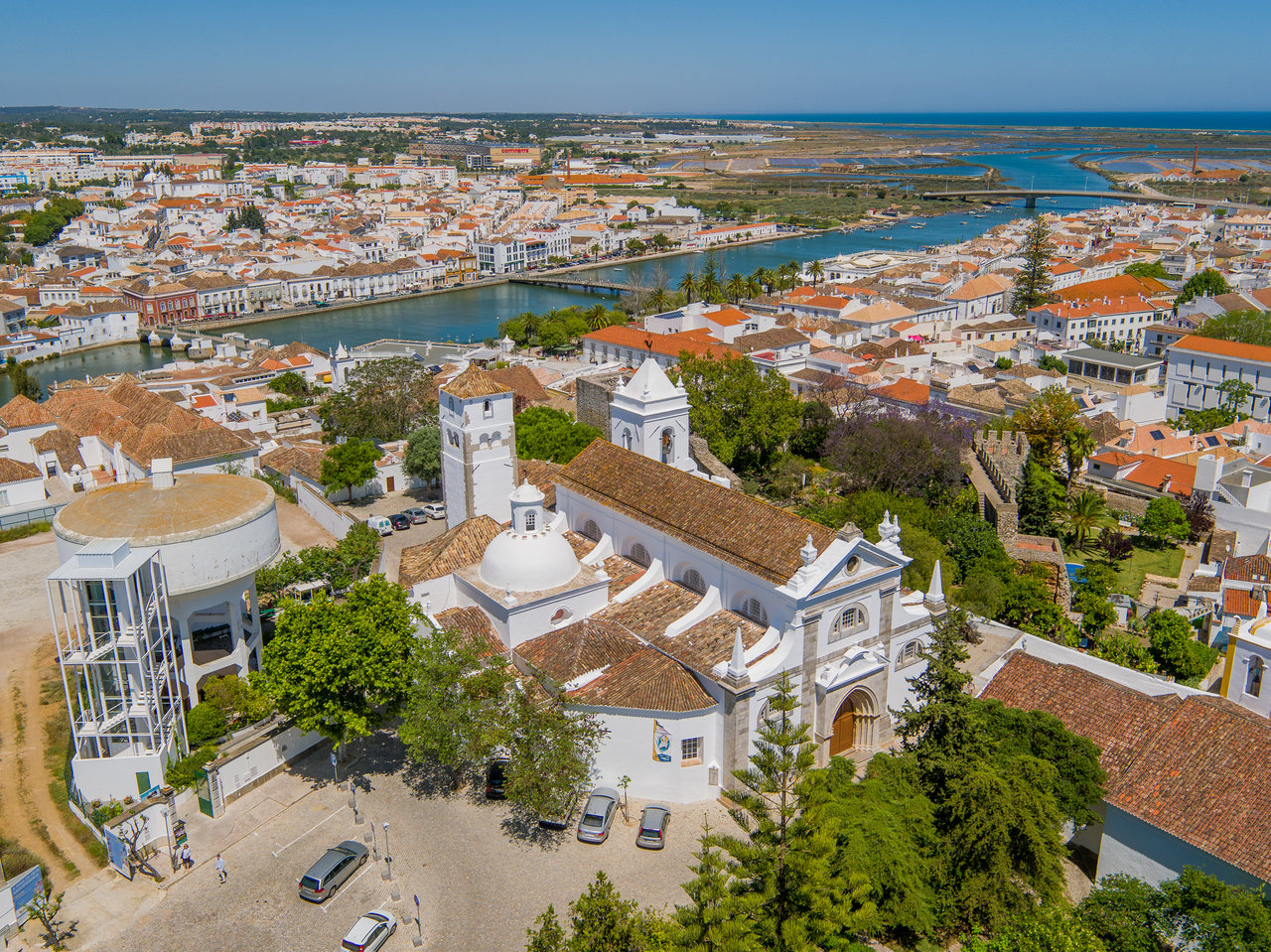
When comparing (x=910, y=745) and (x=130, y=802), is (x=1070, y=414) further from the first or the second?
(x=130, y=802)

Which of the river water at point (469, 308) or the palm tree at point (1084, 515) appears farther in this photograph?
the river water at point (469, 308)

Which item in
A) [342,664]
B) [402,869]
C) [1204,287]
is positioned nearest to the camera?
[402,869]

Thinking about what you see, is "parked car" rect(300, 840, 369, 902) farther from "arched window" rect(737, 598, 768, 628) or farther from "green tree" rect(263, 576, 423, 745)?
"arched window" rect(737, 598, 768, 628)

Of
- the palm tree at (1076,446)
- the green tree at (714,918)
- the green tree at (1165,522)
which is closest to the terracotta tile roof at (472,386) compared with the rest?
the green tree at (714,918)

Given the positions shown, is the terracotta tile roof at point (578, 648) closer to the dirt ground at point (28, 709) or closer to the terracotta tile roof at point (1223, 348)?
the dirt ground at point (28, 709)

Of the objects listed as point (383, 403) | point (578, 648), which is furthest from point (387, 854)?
point (383, 403)

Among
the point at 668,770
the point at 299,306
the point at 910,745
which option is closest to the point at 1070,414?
the point at 910,745

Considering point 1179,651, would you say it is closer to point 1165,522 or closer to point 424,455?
point 1165,522
